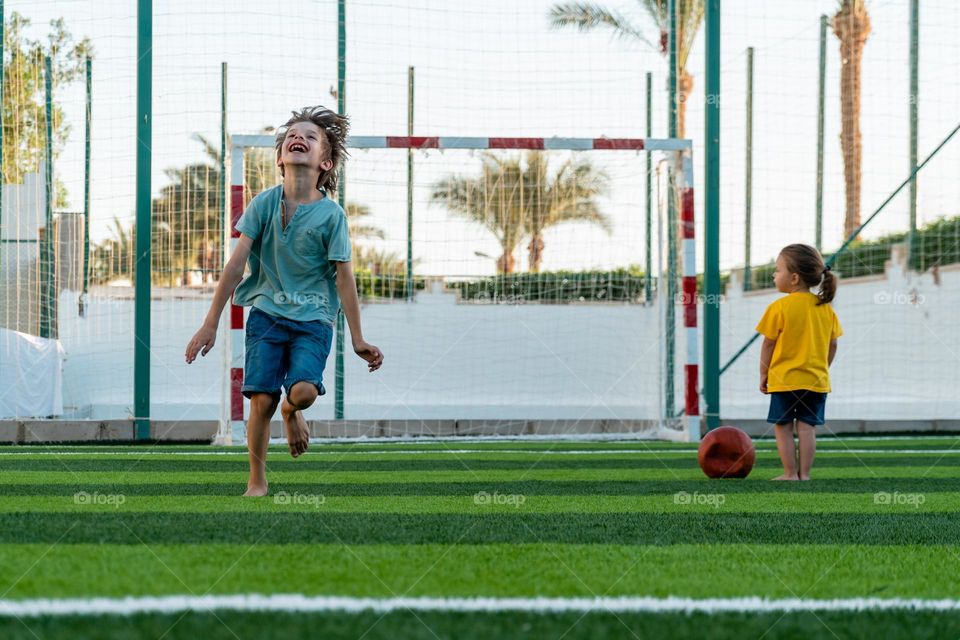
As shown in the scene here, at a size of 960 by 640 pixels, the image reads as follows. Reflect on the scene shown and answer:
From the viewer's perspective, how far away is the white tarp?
10.8 metres

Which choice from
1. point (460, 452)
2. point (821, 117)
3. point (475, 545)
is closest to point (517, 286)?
point (460, 452)

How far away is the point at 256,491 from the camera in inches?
202

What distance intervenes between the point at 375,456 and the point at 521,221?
416 cm

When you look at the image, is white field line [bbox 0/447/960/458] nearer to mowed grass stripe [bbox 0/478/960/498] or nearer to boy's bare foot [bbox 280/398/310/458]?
mowed grass stripe [bbox 0/478/960/498]

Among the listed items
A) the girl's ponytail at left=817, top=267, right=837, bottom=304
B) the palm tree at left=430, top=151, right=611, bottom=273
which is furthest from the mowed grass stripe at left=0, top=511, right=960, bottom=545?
the palm tree at left=430, top=151, right=611, bottom=273

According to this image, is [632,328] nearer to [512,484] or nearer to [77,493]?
[512,484]

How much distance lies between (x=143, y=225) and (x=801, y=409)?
599 centimetres

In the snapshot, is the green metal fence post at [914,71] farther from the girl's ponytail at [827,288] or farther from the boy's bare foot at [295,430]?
the boy's bare foot at [295,430]

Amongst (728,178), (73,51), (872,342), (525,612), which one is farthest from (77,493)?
(872,342)

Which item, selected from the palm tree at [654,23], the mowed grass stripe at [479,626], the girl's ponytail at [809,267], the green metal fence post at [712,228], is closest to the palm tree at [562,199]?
the palm tree at [654,23]

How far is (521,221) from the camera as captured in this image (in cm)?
1195

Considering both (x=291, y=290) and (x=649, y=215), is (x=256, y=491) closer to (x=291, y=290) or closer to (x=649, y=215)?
(x=291, y=290)

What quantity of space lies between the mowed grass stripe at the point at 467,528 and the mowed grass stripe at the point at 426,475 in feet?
5.97

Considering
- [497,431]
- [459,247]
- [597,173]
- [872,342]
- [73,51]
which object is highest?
[73,51]
